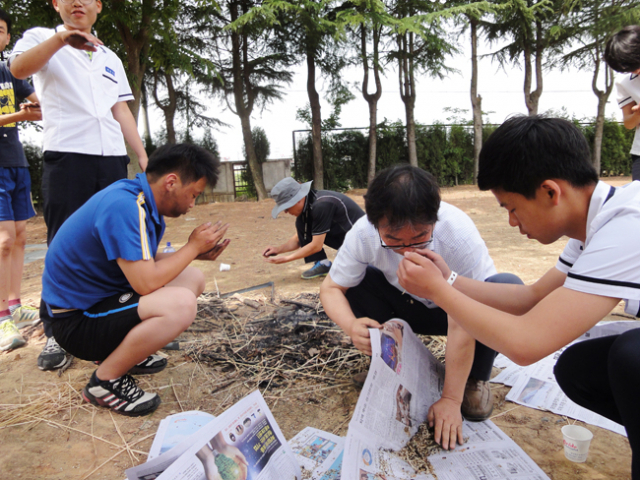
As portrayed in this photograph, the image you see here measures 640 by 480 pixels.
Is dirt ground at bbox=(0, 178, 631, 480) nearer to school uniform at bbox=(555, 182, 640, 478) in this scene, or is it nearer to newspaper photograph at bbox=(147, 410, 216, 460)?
newspaper photograph at bbox=(147, 410, 216, 460)

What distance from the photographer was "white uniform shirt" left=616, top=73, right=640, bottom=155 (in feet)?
8.05

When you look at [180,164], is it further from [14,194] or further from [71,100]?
[14,194]

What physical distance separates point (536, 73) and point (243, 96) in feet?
30.8

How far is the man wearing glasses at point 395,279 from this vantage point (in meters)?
1.49

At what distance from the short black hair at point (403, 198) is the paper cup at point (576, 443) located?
0.90 meters

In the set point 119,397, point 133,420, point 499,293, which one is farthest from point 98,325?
point 499,293

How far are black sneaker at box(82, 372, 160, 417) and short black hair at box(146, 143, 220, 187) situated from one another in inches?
36.9

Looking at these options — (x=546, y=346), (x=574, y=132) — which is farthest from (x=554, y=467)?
(x=574, y=132)

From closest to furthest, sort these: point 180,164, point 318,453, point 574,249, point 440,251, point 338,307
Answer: point 574,249 → point 318,453 → point 440,251 → point 338,307 → point 180,164

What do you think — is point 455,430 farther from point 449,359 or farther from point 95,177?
point 95,177

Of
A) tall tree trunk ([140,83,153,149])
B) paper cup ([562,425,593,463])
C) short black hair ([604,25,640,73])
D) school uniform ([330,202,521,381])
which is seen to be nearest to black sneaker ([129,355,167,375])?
school uniform ([330,202,521,381])

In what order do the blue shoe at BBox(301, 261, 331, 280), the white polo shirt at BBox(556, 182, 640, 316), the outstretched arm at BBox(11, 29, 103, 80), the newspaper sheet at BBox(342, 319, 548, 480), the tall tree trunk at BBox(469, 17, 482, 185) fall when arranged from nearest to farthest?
the white polo shirt at BBox(556, 182, 640, 316)
the newspaper sheet at BBox(342, 319, 548, 480)
the outstretched arm at BBox(11, 29, 103, 80)
the blue shoe at BBox(301, 261, 331, 280)
the tall tree trunk at BBox(469, 17, 482, 185)

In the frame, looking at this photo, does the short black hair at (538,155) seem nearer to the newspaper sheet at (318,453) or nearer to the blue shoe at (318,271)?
the newspaper sheet at (318,453)

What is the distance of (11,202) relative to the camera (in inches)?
104
